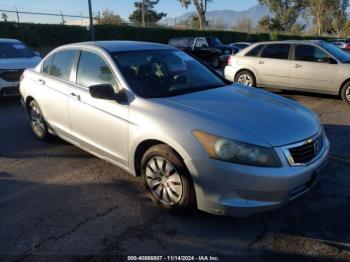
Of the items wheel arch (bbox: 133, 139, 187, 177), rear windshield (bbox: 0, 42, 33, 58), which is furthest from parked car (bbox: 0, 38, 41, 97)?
wheel arch (bbox: 133, 139, 187, 177)

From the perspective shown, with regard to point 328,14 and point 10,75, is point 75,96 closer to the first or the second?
point 10,75

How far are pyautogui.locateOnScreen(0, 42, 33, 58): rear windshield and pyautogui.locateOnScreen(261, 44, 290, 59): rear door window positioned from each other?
21.2 feet

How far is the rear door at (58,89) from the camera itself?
4.94 m

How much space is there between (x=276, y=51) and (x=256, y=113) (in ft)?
22.5

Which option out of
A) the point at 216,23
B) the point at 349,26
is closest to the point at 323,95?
the point at 216,23

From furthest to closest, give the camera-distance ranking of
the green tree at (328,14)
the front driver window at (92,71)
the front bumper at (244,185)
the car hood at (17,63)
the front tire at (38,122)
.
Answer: the green tree at (328,14) → the car hood at (17,63) → the front tire at (38,122) → the front driver window at (92,71) → the front bumper at (244,185)

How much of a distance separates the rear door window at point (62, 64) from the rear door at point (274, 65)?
6118 mm

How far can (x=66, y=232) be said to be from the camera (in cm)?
346

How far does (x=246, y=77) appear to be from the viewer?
10477mm

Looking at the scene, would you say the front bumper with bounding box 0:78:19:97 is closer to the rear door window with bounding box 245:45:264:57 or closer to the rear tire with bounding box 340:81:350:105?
the rear door window with bounding box 245:45:264:57

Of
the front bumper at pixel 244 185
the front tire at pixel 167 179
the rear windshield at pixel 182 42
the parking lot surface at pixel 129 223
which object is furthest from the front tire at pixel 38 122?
the rear windshield at pixel 182 42

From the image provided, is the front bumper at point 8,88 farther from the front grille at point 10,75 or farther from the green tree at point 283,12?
the green tree at point 283,12

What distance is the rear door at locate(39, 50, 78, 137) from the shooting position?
195 inches

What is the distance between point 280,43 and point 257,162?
759 cm
